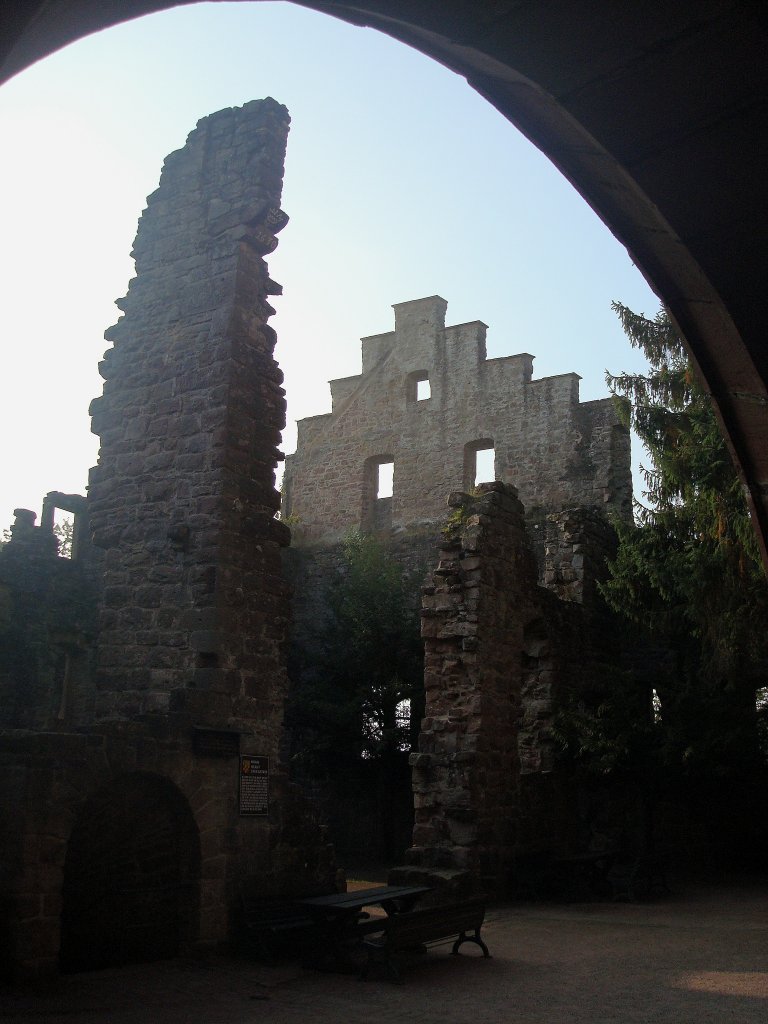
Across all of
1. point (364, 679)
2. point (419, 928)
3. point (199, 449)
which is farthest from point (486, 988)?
point (364, 679)

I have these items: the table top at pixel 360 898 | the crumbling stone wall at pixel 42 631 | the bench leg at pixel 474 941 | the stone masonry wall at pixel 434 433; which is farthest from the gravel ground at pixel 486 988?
the stone masonry wall at pixel 434 433

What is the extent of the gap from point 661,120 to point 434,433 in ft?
85.8

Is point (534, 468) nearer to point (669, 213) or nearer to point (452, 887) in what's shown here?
point (452, 887)

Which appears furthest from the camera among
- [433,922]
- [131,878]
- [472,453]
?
[472,453]

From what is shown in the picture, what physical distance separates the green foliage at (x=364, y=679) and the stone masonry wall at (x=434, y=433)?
473 centimetres

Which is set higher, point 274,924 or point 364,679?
point 364,679

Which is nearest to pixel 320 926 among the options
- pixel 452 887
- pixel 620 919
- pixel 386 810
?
pixel 452 887

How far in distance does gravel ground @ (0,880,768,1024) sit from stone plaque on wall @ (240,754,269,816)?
52.5 inches

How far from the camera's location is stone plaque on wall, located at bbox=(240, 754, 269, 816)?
371 inches

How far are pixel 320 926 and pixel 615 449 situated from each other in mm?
16477

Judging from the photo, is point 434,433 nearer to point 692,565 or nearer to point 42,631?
point 42,631

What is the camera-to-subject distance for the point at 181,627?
9742mm

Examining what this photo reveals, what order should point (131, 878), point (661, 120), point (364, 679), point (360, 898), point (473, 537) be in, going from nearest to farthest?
point (661, 120) → point (131, 878) → point (360, 898) → point (473, 537) → point (364, 679)

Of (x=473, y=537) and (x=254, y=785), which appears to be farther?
(x=473, y=537)
